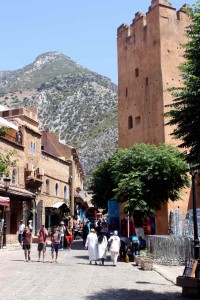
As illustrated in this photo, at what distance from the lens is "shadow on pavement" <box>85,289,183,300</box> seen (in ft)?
32.0

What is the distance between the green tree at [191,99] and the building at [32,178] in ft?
66.7

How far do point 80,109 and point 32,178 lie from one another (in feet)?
285

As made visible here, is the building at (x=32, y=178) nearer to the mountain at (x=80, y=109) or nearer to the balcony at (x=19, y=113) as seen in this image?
the balcony at (x=19, y=113)

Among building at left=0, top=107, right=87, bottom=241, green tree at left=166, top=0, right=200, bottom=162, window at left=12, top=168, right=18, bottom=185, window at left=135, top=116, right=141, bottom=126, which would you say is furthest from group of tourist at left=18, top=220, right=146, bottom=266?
window at left=135, top=116, right=141, bottom=126

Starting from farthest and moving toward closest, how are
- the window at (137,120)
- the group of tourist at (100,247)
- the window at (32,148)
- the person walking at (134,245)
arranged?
the window at (137,120), the window at (32,148), the person walking at (134,245), the group of tourist at (100,247)

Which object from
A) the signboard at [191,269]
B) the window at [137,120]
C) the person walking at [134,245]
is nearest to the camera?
the signboard at [191,269]

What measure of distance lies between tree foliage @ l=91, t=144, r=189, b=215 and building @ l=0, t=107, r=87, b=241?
8.96 m

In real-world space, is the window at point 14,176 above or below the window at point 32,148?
below

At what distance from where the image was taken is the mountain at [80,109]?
10131 centimetres

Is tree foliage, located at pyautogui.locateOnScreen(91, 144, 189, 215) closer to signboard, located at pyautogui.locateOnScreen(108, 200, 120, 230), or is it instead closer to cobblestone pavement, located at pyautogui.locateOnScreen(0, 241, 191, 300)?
signboard, located at pyautogui.locateOnScreen(108, 200, 120, 230)

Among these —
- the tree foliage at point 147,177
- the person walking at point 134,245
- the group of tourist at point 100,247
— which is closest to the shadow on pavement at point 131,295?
the group of tourist at point 100,247

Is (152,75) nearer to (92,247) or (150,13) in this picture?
(150,13)

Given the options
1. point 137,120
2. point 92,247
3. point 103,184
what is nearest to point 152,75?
point 137,120

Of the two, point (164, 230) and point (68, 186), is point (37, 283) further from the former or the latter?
point (68, 186)
